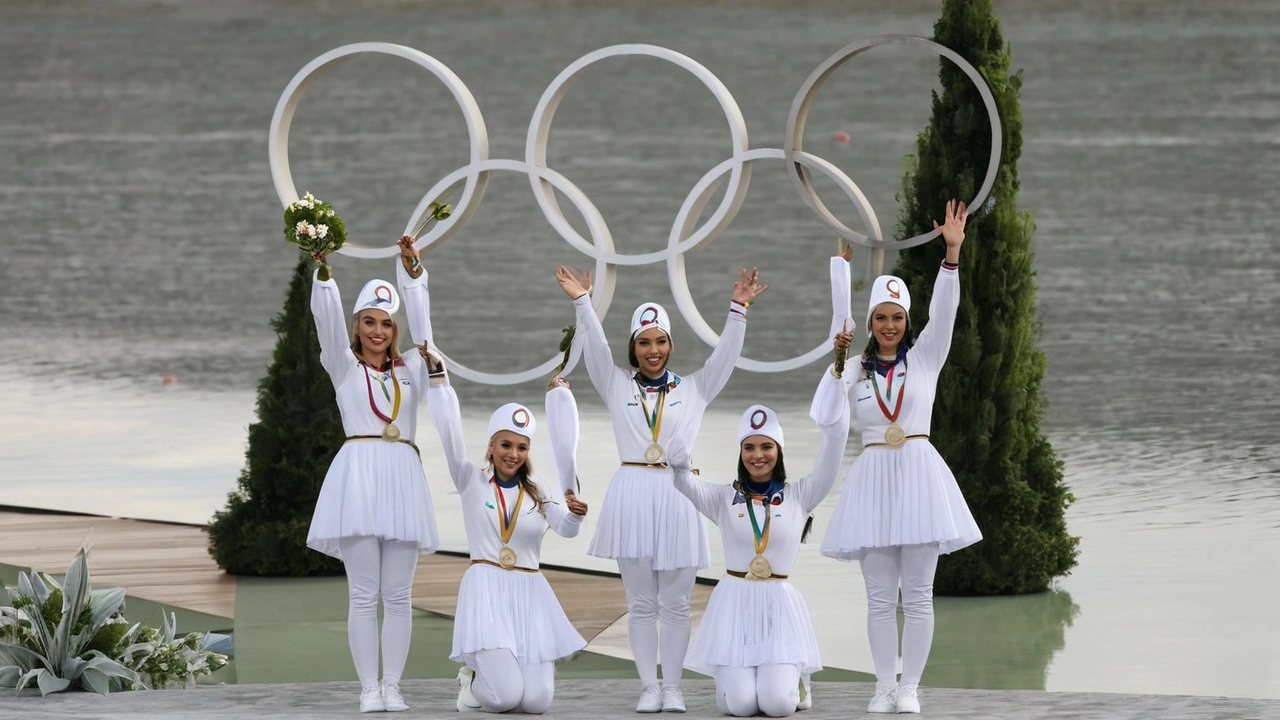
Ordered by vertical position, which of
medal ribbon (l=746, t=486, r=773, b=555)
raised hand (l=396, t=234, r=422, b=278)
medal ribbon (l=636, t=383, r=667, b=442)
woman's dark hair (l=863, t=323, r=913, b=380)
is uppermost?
raised hand (l=396, t=234, r=422, b=278)

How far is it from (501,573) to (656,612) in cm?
63

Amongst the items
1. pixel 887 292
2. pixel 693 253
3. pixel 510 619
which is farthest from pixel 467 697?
pixel 693 253

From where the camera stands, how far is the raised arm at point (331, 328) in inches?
289

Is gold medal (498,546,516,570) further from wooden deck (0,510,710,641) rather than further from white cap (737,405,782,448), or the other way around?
wooden deck (0,510,710,641)

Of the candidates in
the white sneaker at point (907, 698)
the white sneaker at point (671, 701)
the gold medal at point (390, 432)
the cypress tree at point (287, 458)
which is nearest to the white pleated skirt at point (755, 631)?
the white sneaker at point (671, 701)

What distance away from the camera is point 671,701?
728 centimetres

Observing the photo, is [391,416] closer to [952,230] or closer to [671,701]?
[671,701]

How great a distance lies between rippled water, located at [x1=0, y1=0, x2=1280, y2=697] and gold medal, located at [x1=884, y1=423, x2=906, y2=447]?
4.59 ft

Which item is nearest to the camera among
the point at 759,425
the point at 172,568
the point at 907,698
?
the point at 907,698

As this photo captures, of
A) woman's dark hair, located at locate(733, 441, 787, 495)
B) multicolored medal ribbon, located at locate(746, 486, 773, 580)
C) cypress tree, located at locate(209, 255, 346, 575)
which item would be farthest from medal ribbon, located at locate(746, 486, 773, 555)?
cypress tree, located at locate(209, 255, 346, 575)

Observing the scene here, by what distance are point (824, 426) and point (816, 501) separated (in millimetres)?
304

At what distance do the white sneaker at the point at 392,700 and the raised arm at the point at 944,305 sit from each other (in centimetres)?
240

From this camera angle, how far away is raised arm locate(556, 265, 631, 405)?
295 inches

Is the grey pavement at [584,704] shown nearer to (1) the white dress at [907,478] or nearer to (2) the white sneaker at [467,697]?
(2) the white sneaker at [467,697]
